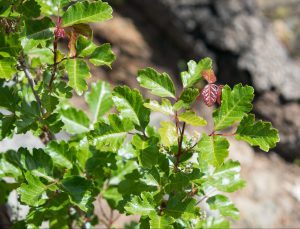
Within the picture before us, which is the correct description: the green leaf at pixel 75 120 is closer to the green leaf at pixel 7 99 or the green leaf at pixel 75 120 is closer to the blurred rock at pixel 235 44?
the green leaf at pixel 7 99

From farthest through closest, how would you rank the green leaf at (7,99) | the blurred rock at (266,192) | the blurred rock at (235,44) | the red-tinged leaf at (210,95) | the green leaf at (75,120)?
Result: the blurred rock at (235,44) < the blurred rock at (266,192) < the green leaf at (75,120) < the green leaf at (7,99) < the red-tinged leaf at (210,95)

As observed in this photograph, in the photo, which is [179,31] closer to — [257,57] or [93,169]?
[257,57]

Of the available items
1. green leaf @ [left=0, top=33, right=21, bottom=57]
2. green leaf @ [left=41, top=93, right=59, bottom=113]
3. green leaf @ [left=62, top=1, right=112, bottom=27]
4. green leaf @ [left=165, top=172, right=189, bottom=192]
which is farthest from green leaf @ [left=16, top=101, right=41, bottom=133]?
green leaf @ [left=165, top=172, right=189, bottom=192]

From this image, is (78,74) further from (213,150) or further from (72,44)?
(213,150)

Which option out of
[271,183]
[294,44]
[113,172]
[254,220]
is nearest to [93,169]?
[113,172]

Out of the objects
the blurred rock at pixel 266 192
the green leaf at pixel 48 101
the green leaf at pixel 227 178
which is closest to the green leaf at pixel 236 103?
the green leaf at pixel 227 178

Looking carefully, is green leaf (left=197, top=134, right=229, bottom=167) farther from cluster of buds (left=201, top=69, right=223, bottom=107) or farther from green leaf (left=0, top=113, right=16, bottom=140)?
green leaf (left=0, top=113, right=16, bottom=140)

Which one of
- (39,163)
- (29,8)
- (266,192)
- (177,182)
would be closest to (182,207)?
(177,182)
